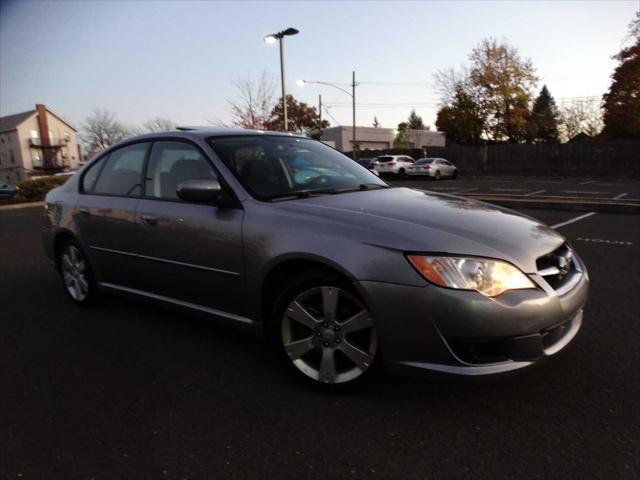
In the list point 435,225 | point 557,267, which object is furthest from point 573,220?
point 435,225

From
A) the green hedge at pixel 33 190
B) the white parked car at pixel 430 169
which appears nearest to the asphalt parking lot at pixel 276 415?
the green hedge at pixel 33 190

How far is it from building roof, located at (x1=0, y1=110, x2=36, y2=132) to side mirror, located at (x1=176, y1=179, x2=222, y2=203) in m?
65.1

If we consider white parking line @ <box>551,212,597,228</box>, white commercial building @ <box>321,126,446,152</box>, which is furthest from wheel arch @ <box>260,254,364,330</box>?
white commercial building @ <box>321,126,446,152</box>

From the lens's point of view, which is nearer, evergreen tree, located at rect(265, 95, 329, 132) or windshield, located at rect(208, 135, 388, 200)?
windshield, located at rect(208, 135, 388, 200)

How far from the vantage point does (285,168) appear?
130 inches

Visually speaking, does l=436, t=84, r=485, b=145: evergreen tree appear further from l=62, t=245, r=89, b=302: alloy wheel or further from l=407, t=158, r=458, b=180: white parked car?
l=62, t=245, r=89, b=302: alloy wheel

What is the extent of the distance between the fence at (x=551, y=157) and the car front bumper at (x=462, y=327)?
1196 inches

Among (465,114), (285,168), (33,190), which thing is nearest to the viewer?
(285,168)

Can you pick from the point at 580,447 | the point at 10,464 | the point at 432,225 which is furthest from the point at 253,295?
the point at 580,447

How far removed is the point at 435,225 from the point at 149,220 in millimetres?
2008

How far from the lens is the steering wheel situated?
3277 mm

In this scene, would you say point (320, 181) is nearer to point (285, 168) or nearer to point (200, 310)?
point (285, 168)

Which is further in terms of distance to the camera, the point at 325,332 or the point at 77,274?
the point at 77,274

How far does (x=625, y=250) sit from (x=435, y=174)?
21.5 meters
